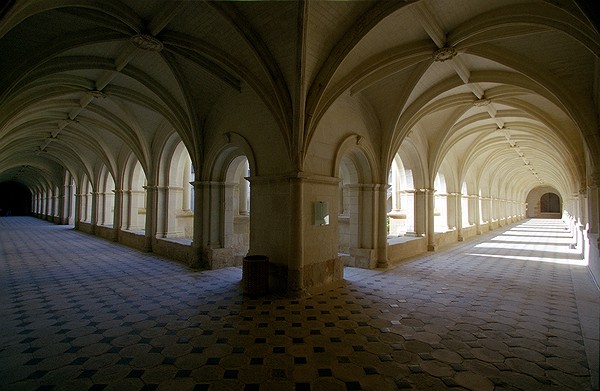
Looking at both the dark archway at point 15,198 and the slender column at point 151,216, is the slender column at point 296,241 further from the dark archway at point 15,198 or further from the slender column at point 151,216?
the dark archway at point 15,198

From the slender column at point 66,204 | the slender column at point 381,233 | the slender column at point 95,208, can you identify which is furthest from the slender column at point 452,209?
the slender column at point 66,204

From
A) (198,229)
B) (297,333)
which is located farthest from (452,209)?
(297,333)

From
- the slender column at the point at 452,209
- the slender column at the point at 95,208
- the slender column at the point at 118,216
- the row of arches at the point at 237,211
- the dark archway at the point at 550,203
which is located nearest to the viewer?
the row of arches at the point at 237,211

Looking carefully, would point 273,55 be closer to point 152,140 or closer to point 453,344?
point 453,344

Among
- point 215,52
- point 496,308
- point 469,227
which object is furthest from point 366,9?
point 469,227

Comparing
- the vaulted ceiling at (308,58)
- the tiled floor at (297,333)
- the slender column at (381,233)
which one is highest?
the vaulted ceiling at (308,58)

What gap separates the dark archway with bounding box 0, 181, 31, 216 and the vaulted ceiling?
48210mm

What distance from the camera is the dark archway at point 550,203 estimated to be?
4756cm

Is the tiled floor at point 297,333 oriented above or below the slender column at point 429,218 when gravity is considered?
below

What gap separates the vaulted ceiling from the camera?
5.82 meters

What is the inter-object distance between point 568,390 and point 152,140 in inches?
546

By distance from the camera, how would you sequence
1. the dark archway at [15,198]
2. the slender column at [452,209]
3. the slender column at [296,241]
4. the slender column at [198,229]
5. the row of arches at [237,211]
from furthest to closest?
1. the dark archway at [15,198]
2. the slender column at [452,209]
3. the row of arches at [237,211]
4. the slender column at [198,229]
5. the slender column at [296,241]

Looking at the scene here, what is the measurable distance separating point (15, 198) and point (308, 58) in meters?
59.4

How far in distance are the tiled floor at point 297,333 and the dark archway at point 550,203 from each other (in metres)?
50.3
